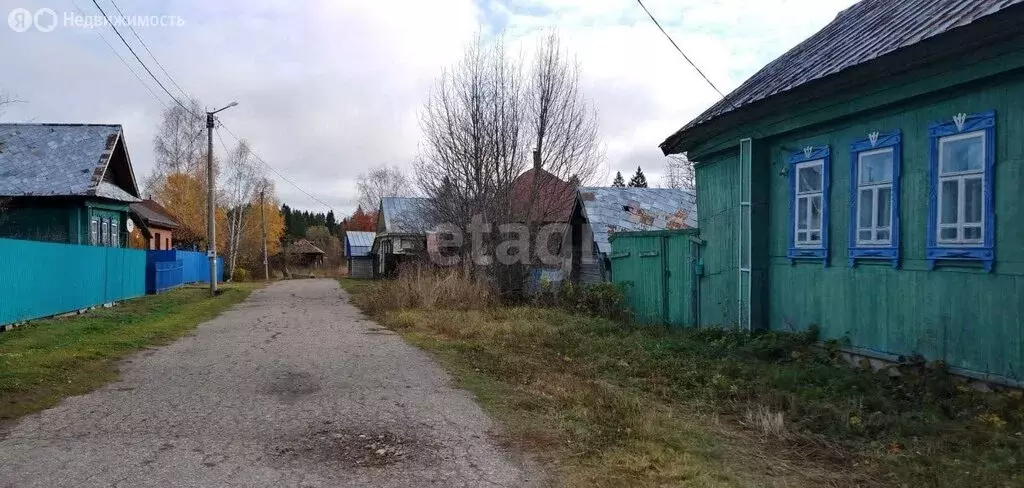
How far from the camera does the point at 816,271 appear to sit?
9.26 m

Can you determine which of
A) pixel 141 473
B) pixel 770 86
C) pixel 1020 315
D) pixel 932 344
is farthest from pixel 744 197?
pixel 141 473

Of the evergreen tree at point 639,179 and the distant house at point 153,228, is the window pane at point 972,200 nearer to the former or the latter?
the distant house at point 153,228

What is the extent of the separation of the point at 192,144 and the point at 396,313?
38168 mm

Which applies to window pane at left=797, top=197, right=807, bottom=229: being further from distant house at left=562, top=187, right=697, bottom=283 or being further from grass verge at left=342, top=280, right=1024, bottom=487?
distant house at left=562, top=187, right=697, bottom=283

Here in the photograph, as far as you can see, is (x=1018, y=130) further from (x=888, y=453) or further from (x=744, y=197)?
(x=744, y=197)

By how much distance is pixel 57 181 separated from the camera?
20938 mm

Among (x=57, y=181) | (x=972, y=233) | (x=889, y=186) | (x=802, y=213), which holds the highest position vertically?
(x=57, y=181)

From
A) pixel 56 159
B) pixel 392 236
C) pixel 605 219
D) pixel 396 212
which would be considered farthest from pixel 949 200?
pixel 396 212

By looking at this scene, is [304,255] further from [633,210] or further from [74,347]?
[74,347]

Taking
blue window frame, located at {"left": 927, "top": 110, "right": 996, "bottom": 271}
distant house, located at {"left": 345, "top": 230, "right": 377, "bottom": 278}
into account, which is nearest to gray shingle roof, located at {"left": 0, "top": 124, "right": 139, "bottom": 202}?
blue window frame, located at {"left": 927, "top": 110, "right": 996, "bottom": 271}

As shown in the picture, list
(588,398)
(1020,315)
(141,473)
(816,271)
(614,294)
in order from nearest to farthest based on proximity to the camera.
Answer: (141,473), (1020,315), (588,398), (816,271), (614,294)

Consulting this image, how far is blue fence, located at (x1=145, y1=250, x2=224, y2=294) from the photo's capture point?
24891mm

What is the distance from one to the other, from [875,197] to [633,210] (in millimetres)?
13215

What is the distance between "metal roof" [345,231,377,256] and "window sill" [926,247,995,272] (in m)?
54.0
